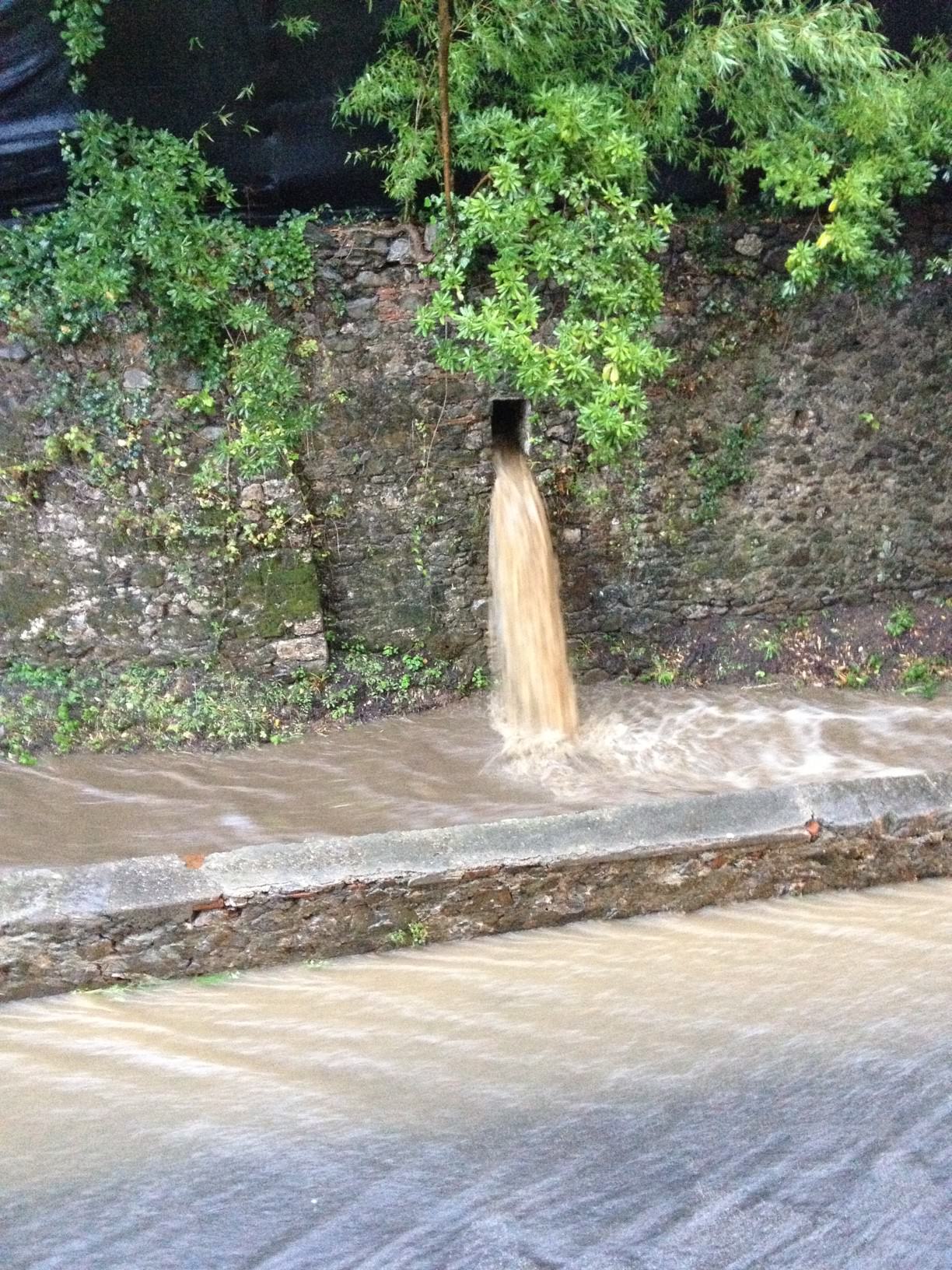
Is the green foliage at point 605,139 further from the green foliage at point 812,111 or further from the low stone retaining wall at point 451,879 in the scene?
the low stone retaining wall at point 451,879

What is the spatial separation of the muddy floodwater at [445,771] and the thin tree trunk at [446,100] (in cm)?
291

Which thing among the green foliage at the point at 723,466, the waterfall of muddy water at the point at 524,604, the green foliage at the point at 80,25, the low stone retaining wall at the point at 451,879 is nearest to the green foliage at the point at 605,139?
the waterfall of muddy water at the point at 524,604

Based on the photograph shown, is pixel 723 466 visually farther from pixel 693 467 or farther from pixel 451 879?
pixel 451 879

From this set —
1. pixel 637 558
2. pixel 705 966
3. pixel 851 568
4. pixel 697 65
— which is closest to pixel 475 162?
pixel 697 65

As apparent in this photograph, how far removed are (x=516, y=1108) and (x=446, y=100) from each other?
14.9 ft

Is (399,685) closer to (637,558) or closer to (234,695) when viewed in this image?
(234,695)

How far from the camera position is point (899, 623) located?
6.25 m

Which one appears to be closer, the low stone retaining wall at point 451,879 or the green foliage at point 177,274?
the low stone retaining wall at point 451,879

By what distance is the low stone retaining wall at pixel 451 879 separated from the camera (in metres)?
2.98

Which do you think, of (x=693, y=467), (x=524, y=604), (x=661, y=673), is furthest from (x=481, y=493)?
(x=661, y=673)

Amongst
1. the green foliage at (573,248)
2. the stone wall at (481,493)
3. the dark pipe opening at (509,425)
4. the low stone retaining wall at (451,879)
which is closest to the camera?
the low stone retaining wall at (451,879)

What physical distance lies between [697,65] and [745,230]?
1.20 meters

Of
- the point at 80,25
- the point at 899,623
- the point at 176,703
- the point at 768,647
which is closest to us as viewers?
the point at 80,25

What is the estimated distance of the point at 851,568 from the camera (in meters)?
6.25
